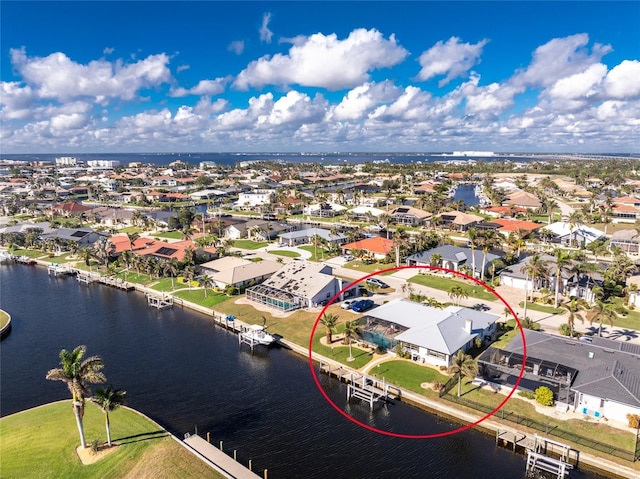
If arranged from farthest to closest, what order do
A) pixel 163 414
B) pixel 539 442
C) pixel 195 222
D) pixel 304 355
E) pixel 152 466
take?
pixel 195 222
pixel 304 355
pixel 163 414
pixel 539 442
pixel 152 466

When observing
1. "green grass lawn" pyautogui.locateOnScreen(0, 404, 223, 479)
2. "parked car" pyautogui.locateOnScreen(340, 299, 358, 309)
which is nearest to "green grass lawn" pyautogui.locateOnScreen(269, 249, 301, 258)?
"parked car" pyautogui.locateOnScreen(340, 299, 358, 309)

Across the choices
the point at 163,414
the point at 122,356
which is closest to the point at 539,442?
the point at 163,414

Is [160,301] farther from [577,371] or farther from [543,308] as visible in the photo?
[543,308]

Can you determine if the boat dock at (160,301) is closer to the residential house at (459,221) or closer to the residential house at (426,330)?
the residential house at (426,330)

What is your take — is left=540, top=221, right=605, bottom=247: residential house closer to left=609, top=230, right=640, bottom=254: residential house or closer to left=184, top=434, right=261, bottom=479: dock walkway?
left=609, top=230, right=640, bottom=254: residential house

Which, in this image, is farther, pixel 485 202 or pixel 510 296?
pixel 485 202

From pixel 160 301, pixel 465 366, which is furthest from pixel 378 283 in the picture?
pixel 160 301

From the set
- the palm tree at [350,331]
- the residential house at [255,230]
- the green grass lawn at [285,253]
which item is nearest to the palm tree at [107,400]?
the palm tree at [350,331]

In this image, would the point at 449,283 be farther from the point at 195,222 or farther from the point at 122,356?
the point at 195,222
